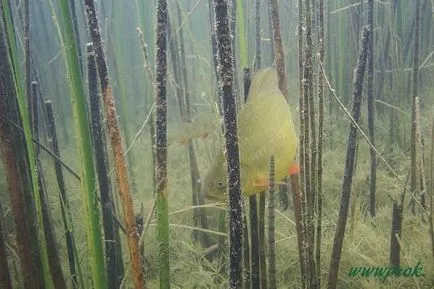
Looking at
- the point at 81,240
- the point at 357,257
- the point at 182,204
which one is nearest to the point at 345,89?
the point at 182,204

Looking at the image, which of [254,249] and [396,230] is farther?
[396,230]

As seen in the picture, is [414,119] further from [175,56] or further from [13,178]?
[13,178]

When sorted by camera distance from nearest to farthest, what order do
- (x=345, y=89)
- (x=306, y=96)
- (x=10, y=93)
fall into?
(x=306, y=96), (x=10, y=93), (x=345, y=89)

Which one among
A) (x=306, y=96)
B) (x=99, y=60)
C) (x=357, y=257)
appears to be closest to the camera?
(x=99, y=60)

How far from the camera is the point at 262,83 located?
5.61 feet

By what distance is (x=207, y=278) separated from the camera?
117 inches

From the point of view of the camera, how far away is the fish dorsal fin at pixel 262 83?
1704 mm

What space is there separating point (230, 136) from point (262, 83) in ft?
2.60

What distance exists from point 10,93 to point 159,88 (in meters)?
1.25

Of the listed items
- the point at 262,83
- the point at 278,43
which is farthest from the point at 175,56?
the point at 262,83

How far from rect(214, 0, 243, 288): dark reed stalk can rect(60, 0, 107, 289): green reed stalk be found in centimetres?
36

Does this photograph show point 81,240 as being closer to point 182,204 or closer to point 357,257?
point 182,204

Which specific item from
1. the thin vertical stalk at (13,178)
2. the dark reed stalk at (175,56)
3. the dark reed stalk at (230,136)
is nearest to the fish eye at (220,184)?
the dark reed stalk at (230,136)

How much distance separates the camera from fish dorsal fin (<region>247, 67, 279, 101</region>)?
170cm
